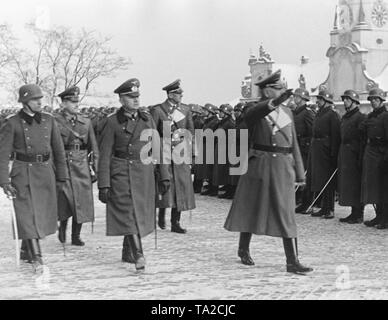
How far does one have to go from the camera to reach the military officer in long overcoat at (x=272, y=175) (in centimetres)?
882

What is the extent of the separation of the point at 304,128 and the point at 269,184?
5980mm

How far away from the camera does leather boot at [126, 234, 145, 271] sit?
875 centimetres

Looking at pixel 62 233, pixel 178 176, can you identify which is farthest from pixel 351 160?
pixel 62 233

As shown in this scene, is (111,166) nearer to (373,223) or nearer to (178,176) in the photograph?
(178,176)

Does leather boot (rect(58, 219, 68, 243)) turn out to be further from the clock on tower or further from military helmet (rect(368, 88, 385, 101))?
the clock on tower

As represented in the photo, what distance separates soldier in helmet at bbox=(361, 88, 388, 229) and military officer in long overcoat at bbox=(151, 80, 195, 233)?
2.69 metres

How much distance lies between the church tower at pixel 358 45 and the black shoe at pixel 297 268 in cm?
5445

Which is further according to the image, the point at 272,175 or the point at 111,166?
the point at 111,166

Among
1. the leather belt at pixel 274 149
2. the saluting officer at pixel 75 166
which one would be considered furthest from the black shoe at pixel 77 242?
the leather belt at pixel 274 149

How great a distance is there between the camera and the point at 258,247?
34.6ft

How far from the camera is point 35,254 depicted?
898 centimetres

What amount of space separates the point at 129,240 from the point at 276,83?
230 centimetres

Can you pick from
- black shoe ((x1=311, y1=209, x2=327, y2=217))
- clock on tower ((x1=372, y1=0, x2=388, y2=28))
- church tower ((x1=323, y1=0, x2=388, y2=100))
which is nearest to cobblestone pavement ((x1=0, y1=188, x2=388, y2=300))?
black shoe ((x1=311, y1=209, x2=327, y2=217))
